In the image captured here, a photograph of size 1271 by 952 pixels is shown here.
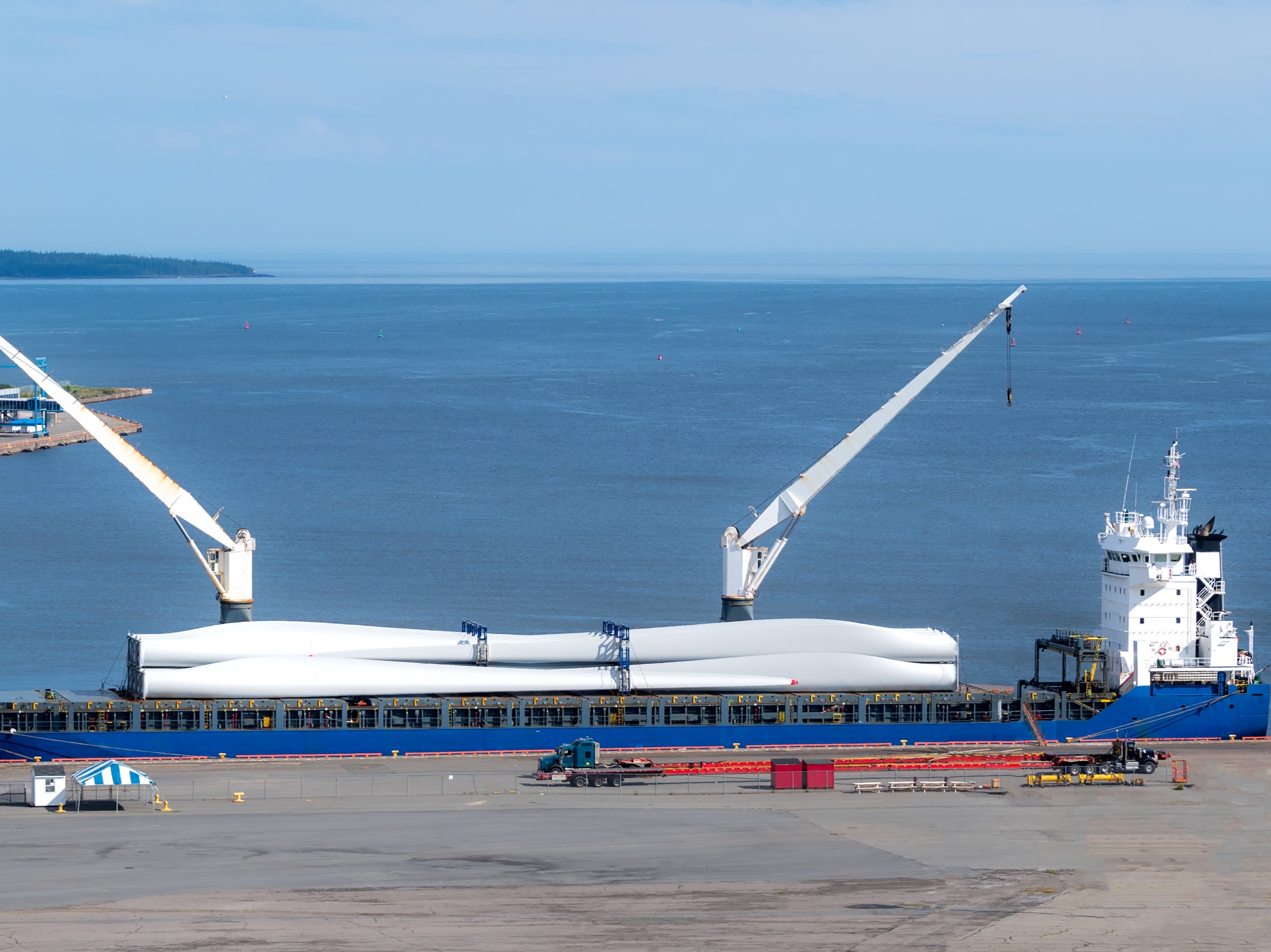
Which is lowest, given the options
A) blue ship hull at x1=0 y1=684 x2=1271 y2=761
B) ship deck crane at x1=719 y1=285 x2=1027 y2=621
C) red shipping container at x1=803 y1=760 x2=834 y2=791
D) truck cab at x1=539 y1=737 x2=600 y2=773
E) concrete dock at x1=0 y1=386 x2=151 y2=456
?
red shipping container at x1=803 y1=760 x2=834 y2=791

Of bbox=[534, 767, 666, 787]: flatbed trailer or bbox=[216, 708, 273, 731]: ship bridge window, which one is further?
bbox=[216, 708, 273, 731]: ship bridge window

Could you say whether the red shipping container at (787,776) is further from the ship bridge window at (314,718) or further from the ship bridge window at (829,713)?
the ship bridge window at (314,718)

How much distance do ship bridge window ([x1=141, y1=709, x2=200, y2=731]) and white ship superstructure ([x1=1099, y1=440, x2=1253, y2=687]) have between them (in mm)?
31506

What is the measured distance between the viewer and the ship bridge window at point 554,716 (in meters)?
62.0

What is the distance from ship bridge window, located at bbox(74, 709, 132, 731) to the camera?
59656mm

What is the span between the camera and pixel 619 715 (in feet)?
205

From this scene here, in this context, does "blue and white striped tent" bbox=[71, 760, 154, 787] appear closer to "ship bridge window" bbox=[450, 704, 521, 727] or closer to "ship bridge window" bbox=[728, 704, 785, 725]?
"ship bridge window" bbox=[450, 704, 521, 727]

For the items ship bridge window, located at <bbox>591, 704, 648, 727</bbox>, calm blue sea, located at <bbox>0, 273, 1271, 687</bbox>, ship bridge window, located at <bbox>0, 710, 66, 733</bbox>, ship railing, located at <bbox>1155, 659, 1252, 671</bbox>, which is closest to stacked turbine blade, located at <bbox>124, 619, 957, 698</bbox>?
ship bridge window, located at <bbox>591, 704, 648, 727</bbox>

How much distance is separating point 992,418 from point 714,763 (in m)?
120

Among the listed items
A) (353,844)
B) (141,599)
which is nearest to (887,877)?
(353,844)

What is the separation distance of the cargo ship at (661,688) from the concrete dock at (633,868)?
9.76 ft

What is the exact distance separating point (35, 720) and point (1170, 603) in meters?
38.2

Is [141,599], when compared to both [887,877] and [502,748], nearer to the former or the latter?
[502,748]

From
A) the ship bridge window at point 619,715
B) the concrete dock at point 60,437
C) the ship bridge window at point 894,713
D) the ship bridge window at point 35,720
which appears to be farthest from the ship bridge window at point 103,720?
the concrete dock at point 60,437
